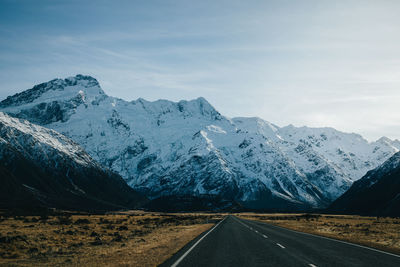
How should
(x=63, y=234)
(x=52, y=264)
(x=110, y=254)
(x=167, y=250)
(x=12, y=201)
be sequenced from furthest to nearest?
(x=12, y=201) < (x=63, y=234) < (x=167, y=250) < (x=110, y=254) < (x=52, y=264)

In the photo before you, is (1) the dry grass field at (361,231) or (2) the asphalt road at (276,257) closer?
(2) the asphalt road at (276,257)

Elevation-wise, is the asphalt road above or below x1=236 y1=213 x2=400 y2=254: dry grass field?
above

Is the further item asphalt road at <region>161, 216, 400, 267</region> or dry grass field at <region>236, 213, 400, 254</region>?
dry grass field at <region>236, 213, 400, 254</region>

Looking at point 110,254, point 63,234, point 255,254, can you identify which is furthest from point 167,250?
point 63,234

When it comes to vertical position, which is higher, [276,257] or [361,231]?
[276,257]

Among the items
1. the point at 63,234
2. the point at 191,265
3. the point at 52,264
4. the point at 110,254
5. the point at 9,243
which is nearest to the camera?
the point at 191,265

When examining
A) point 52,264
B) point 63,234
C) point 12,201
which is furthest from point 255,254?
point 12,201

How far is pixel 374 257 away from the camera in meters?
20.0

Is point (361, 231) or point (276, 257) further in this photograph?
point (361, 231)

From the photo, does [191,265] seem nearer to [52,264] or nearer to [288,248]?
[52,264]

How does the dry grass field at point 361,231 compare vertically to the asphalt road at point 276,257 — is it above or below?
below

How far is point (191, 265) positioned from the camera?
1717 cm

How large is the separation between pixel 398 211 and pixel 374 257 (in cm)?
19547

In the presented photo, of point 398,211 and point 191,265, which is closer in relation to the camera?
point 191,265
